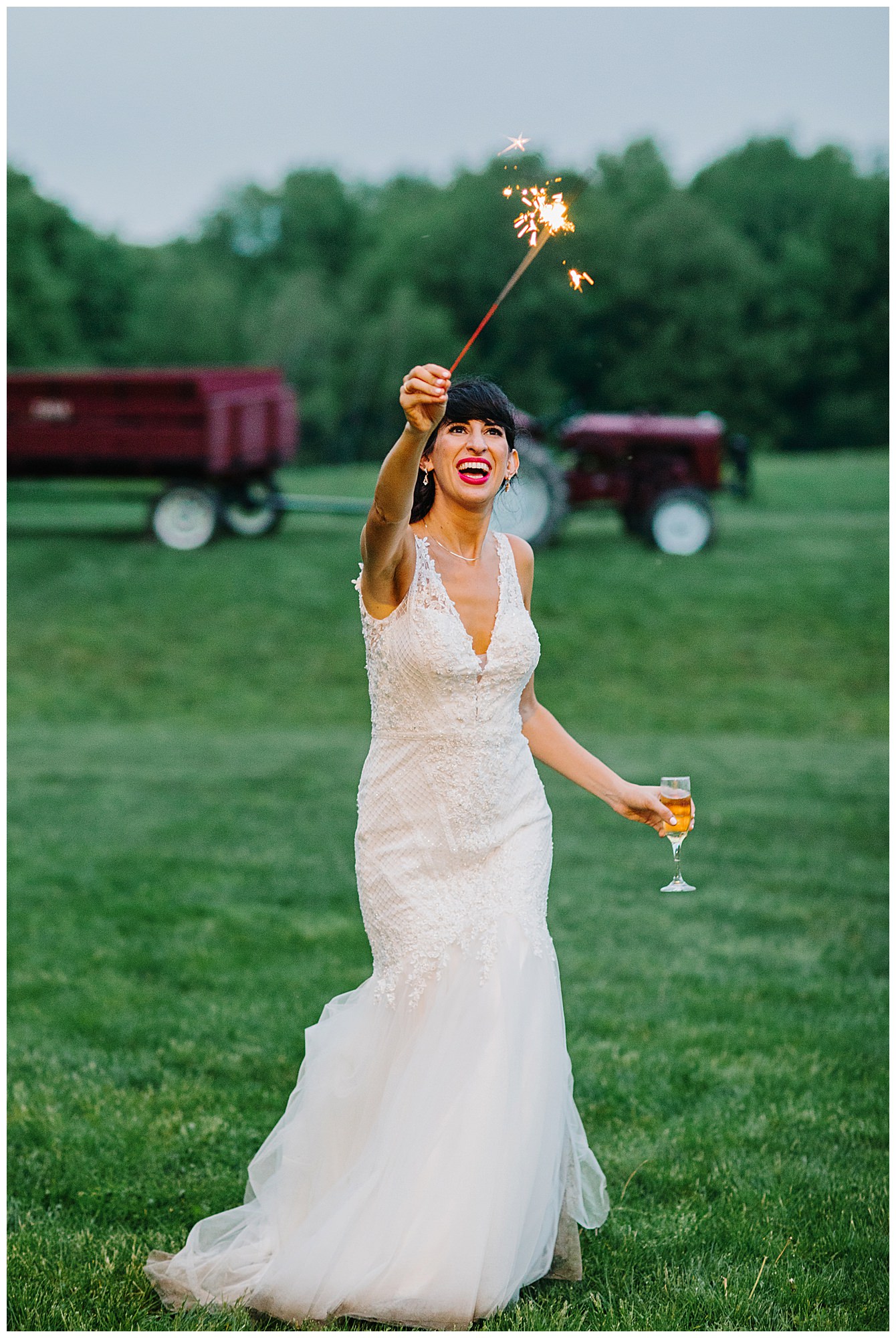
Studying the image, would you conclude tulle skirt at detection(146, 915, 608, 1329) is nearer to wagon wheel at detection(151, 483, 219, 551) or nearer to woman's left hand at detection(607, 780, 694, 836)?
woman's left hand at detection(607, 780, 694, 836)

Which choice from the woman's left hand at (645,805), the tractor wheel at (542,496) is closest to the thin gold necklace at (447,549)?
the woman's left hand at (645,805)

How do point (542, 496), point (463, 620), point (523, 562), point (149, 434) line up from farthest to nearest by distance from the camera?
point (149, 434) → point (542, 496) → point (523, 562) → point (463, 620)

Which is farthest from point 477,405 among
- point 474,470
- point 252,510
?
point 252,510

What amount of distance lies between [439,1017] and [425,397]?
1.39m

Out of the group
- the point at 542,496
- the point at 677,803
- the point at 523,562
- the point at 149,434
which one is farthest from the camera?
the point at 149,434

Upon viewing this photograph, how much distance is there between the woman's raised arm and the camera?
277cm

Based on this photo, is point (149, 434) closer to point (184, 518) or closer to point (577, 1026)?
point (184, 518)

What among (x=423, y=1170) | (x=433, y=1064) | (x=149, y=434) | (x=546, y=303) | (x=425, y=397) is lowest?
(x=423, y=1170)

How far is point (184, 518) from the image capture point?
798 inches

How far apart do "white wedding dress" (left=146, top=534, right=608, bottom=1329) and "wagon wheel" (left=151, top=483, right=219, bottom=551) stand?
56.5ft

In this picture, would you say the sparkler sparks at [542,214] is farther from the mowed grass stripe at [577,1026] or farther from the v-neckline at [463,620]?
the mowed grass stripe at [577,1026]

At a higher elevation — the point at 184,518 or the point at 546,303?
the point at 546,303

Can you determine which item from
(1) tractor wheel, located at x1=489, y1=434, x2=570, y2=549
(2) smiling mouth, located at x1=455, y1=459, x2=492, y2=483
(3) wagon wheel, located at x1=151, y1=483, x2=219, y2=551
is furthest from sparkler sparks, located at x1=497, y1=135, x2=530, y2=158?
(3) wagon wheel, located at x1=151, y1=483, x2=219, y2=551

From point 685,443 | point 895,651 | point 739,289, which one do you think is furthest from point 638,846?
point 739,289
